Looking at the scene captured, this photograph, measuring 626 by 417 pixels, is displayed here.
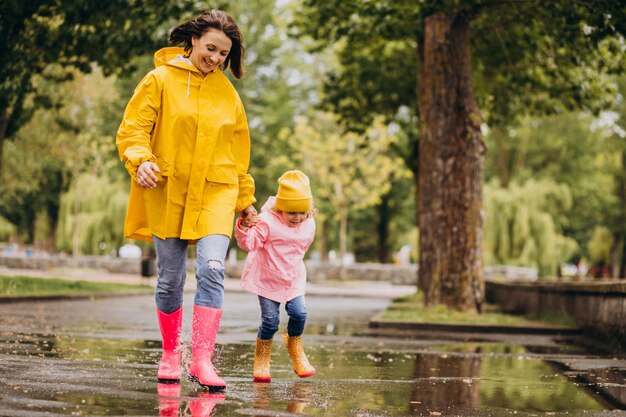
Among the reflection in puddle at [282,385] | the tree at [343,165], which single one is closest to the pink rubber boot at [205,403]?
the reflection in puddle at [282,385]

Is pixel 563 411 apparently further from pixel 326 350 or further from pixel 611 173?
pixel 611 173

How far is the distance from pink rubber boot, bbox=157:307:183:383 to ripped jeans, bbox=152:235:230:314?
0.05 m

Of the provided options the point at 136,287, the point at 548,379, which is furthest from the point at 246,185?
the point at 136,287

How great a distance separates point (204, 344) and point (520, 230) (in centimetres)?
3871

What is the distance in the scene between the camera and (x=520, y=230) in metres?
43.8

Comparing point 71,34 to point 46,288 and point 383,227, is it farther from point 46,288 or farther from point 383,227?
point 383,227

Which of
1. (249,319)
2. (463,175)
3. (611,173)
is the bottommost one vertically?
(249,319)

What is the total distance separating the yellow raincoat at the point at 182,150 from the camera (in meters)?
6.09

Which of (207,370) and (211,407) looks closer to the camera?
(211,407)

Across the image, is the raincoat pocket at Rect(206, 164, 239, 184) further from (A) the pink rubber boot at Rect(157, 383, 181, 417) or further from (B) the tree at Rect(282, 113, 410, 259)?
(B) the tree at Rect(282, 113, 410, 259)

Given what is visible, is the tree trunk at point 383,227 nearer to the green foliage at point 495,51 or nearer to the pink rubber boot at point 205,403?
the green foliage at point 495,51

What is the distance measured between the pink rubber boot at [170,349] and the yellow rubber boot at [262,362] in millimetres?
704

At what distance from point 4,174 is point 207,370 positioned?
1354 inches

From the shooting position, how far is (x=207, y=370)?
20.0 feet
